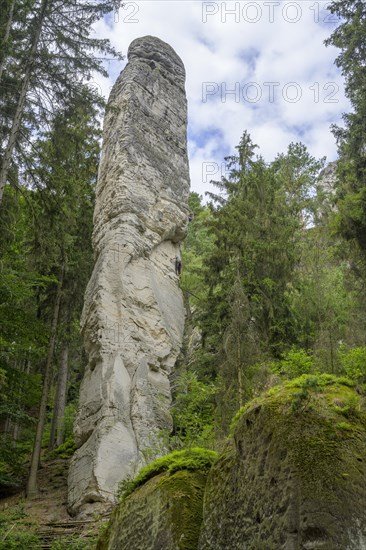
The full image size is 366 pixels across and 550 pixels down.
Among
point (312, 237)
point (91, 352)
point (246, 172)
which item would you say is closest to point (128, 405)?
point (91, 352)

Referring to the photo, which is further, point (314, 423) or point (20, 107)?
point (20, 107)

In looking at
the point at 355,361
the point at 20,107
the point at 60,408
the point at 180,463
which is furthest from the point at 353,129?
the point at 60,408

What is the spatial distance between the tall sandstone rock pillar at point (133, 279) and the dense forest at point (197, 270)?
108 cm

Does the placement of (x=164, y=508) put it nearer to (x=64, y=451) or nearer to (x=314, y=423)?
(x=314, y=423)

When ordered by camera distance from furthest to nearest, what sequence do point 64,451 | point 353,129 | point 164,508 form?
point 64,451, point 353,129, point 164,508

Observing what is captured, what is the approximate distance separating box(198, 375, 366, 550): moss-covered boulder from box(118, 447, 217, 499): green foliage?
0.62 m

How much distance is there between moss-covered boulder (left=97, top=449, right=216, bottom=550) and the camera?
451 centimetres

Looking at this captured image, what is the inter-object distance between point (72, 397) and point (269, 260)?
1279cm

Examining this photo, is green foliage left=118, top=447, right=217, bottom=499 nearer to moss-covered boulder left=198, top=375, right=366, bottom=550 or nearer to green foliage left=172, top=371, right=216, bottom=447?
moss-covered boulder left=198, top=375, right=366, bottom=550

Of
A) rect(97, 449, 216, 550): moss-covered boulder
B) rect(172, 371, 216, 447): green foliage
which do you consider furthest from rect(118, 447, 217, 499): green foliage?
rect(172, 371, 216, 447): green foliage

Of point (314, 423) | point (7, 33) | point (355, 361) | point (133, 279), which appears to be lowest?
point (314, 423)

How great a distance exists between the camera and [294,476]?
3676 mm

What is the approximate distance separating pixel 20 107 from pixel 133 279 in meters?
6.03

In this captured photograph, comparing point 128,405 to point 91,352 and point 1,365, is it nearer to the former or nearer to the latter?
point 91,352
